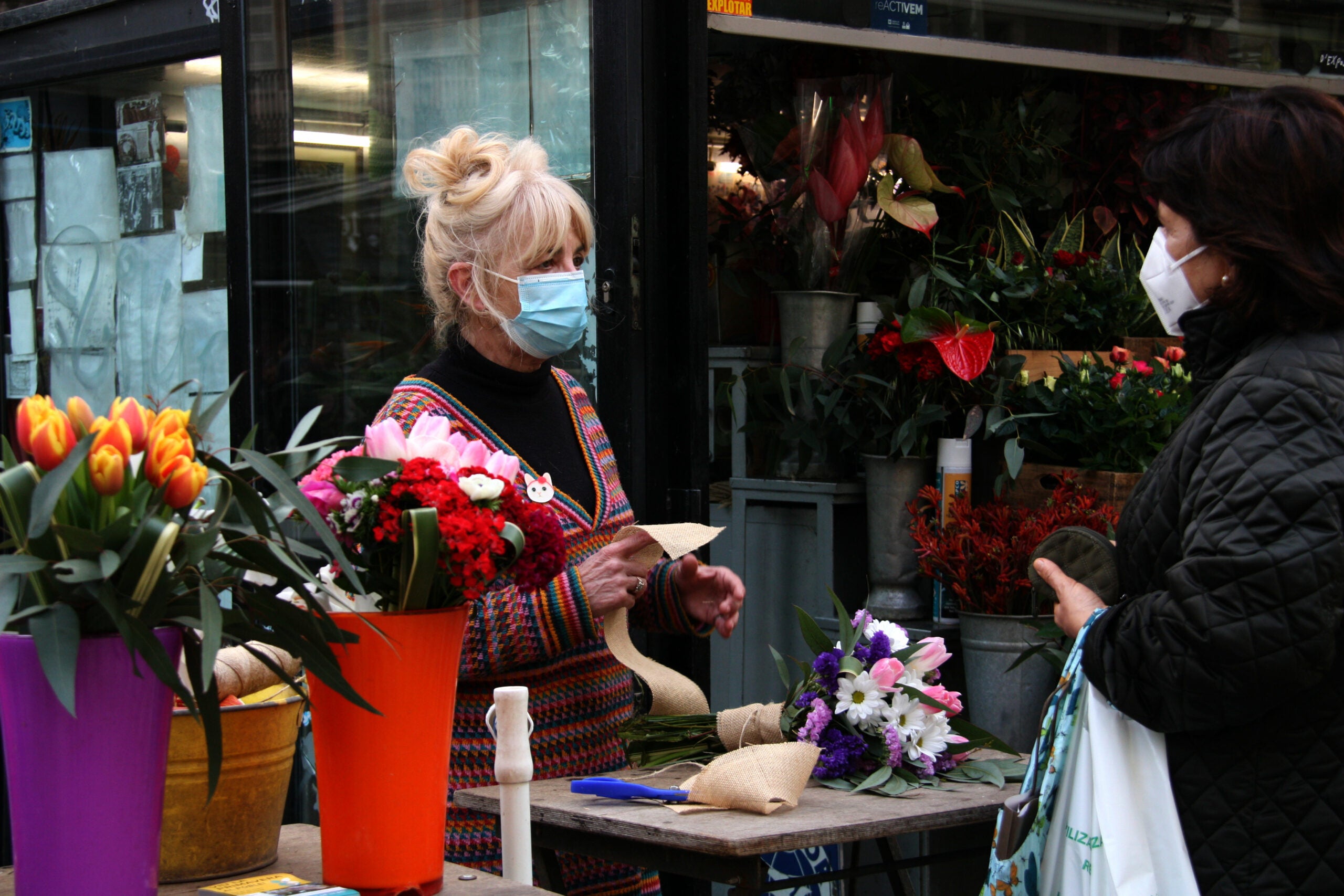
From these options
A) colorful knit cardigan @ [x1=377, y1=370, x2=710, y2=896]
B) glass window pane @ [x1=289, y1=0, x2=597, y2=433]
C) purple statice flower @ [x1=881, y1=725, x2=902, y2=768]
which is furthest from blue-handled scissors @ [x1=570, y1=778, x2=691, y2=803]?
glass window pane @ [x1=289, y1=0, x2=597, y2=433]

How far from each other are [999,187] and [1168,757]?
2.51 m

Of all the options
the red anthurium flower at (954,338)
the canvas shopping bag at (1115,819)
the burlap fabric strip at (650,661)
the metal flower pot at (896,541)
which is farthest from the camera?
the metal flower pot at (896,541)

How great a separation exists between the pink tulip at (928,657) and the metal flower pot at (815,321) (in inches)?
74.3

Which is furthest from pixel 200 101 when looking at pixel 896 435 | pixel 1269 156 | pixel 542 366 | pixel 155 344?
pixel 1269 156

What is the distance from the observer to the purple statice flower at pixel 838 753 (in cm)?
202

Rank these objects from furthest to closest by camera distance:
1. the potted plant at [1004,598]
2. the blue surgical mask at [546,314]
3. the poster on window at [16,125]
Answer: the poster on window at [16,125]
the potted plant at [1004,598]
the blue surgical mask at [546,314]

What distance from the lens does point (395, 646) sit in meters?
1.31

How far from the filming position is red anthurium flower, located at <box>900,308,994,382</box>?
354cm

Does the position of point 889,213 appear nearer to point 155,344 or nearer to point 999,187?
point 999,187

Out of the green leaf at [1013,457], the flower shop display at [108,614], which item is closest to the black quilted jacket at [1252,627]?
the flower shop display at [108,614]

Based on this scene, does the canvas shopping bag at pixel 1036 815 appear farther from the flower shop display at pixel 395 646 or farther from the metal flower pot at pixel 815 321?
the metal flower pot at pixel 815 321

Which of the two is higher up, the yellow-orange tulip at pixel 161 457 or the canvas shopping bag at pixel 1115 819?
the yellow-orange tulip at pixel 161 457

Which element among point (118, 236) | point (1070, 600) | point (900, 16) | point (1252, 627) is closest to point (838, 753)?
point (1070, 600)

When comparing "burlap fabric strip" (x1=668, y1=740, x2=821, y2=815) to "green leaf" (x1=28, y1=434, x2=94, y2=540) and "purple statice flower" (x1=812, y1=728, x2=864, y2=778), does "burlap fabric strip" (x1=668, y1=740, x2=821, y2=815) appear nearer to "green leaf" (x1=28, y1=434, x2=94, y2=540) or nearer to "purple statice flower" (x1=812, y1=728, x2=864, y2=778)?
"purple statice flower" (x1=812, y1=728, x2=864, y2=778)
